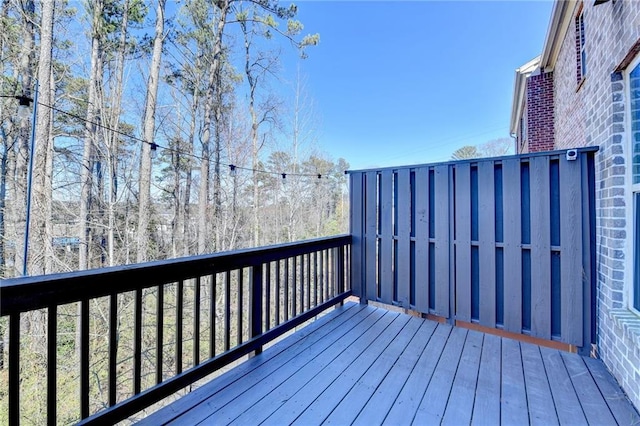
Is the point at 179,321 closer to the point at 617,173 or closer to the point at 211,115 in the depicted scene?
the point at 617,173

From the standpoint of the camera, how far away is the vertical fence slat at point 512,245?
2.66 metres

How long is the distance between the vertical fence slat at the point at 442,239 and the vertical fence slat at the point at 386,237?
1.72 ft

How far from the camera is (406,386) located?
6.45ft

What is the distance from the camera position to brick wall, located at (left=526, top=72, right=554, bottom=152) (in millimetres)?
6031

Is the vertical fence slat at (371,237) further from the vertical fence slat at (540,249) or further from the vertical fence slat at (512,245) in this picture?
the vertical fence slat at (540,249)

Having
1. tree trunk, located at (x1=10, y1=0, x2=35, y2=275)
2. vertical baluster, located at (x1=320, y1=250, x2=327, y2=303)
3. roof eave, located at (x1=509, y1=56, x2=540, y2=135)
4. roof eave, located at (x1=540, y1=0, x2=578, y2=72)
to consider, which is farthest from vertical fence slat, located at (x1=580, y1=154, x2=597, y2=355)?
tree trunk, located at (x1=10, y1=0, x2=35, y2=275)

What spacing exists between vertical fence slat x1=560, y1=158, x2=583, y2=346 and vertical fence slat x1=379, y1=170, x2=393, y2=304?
61.7 inches

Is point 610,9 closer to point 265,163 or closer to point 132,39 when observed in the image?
point 132,39

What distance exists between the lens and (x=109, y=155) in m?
6.85

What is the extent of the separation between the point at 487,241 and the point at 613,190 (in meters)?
1.00

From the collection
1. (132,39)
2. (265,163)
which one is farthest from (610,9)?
(265,163)

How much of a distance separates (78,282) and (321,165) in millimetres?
11763

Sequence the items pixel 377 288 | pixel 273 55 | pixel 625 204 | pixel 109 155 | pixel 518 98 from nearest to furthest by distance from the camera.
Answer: pixel 625 204, pixel 377 288, pixel 109 155, pixel 518 98, pixel 273 55

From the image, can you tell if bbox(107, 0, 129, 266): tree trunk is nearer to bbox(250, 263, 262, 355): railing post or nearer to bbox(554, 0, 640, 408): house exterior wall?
bbox(250, 263, 262, 355): railing post
